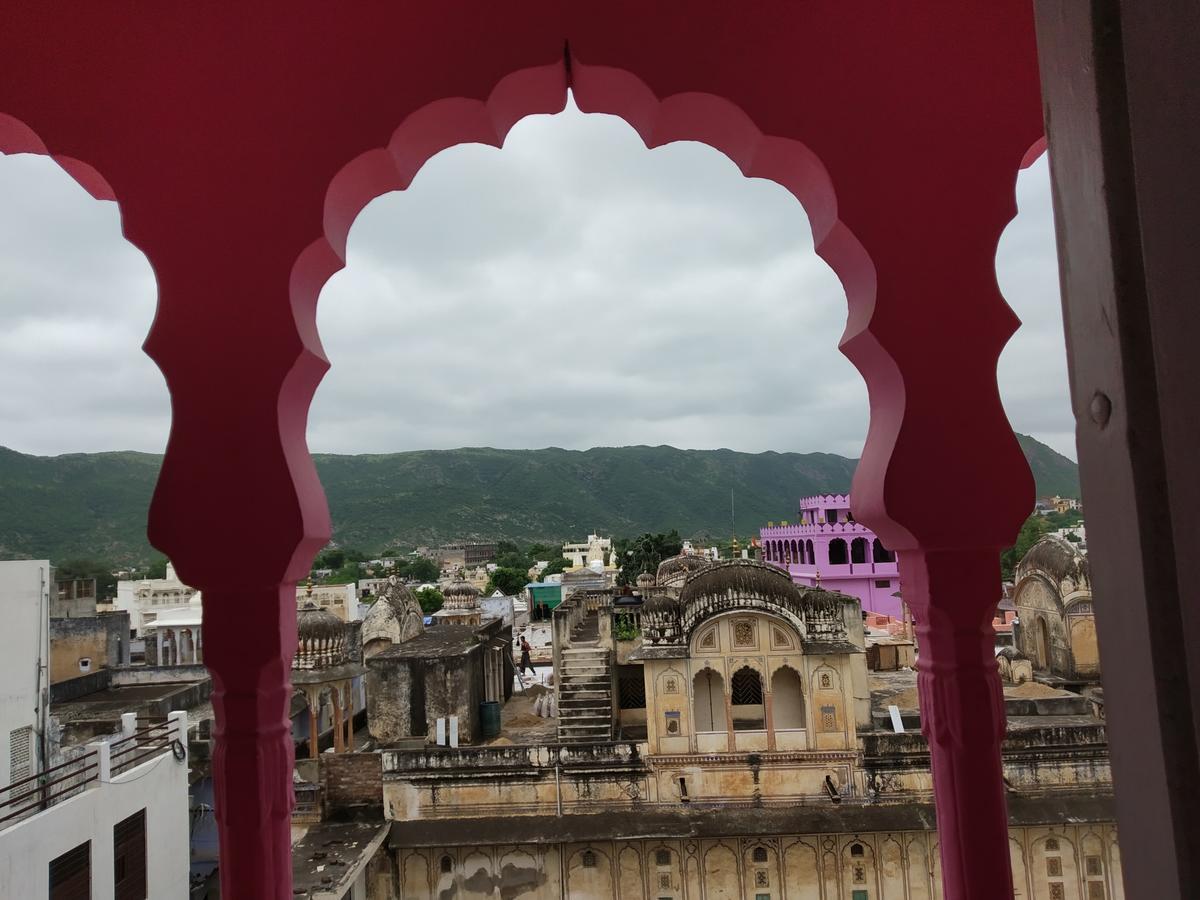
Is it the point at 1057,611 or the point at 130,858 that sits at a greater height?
the point at 1057,611

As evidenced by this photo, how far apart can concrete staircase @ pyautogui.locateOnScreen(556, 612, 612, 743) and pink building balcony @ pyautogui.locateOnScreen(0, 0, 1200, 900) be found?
39.4ft

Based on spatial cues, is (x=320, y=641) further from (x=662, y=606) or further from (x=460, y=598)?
(x=460, y=598)

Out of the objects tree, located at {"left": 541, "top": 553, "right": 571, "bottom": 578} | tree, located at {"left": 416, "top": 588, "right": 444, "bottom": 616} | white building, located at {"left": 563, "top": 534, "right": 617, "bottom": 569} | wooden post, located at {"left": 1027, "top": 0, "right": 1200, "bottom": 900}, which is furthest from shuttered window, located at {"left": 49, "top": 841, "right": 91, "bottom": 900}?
white building, located at {"left": 563, "top": 534, "right": 617, "bottom": 569}

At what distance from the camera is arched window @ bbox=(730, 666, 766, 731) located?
42.9 ft

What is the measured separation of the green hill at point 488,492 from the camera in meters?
55.8

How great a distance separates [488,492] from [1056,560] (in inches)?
4313

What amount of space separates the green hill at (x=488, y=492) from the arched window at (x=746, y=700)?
163ft

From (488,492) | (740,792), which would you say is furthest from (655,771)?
(488,492)

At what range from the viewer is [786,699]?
13.0 metres

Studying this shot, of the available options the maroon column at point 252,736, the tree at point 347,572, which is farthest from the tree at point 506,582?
the maroon column at point 252,736

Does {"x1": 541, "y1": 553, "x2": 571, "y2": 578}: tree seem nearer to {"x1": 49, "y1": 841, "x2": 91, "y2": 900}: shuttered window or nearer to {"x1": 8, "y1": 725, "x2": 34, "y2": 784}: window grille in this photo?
{"x1": 8, "y1": 725, "x2": 34, "y2": 784}: window grille

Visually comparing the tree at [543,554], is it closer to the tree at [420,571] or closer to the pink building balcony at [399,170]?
the tree at [420,571]

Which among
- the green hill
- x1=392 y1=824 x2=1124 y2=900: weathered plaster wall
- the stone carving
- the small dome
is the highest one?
the green hill

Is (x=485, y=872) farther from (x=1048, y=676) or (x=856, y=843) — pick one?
(x=1048, y=676)
